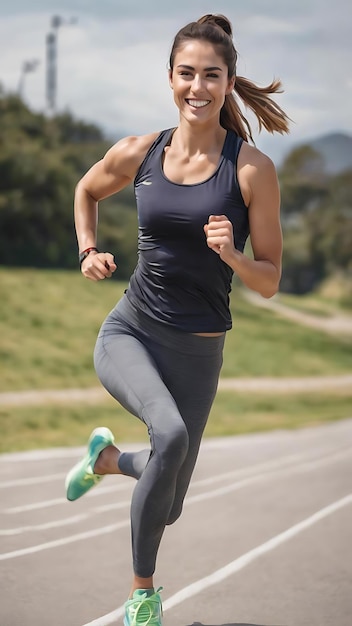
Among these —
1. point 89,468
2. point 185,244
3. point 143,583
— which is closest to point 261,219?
point 185,244

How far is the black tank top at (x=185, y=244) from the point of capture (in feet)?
10.8

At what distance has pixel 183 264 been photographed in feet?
10.9

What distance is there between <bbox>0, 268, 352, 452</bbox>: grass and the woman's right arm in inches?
386

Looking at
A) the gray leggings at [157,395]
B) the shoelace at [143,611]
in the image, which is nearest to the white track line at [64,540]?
the gray leggings at [157,395]

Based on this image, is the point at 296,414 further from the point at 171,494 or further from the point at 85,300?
the point at 171,494

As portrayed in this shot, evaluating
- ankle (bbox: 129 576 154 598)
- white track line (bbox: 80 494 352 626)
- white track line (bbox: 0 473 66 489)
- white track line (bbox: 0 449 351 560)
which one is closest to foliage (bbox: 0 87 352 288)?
white track line (bbox: 0 449 351 560)

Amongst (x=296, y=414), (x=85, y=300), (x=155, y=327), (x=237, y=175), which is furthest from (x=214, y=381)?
(x=85, y=300)

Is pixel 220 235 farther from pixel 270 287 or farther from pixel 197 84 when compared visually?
pixel 197 84

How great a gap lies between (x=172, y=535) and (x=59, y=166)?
1548 centimetres

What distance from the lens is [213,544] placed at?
515 centimetres

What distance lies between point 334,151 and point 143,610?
20.8 meters

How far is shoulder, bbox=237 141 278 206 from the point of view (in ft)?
10.8

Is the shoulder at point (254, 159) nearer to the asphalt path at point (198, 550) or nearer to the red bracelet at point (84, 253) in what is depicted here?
the red bracelet at point (84, 253)

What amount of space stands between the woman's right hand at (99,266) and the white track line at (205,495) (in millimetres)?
1712
